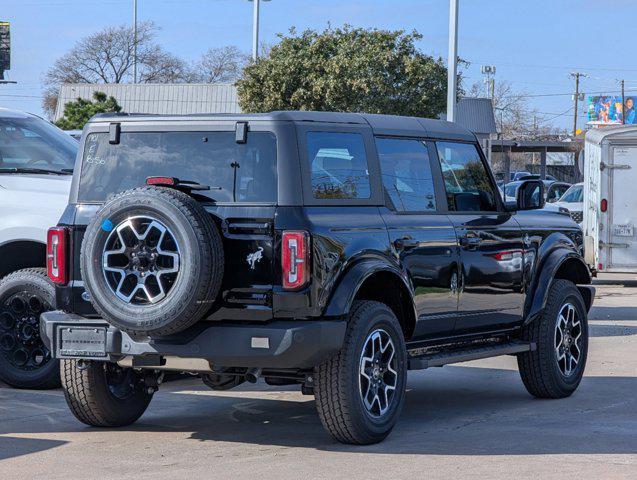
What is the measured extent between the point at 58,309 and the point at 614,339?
25.4ft

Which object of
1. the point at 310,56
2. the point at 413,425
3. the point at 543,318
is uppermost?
the point at 310,56

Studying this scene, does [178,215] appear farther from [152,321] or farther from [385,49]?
[385,49]

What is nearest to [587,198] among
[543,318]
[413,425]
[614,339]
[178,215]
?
[614,339]

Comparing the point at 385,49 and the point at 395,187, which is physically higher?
the point at 385,49

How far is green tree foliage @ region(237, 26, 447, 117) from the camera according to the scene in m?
36.6

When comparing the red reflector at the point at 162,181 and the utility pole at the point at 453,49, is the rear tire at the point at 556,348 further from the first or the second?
the utility pole at the point at 453,49

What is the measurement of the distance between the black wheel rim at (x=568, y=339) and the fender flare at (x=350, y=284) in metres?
2.56

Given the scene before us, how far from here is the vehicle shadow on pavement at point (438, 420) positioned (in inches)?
309

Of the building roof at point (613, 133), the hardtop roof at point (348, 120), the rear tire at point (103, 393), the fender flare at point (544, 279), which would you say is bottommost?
the rear tire at point (103, 393)

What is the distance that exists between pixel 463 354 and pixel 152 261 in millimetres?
2650

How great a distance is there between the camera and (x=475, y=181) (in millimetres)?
9398

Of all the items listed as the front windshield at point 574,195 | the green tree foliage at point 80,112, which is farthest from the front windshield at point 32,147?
the green tree foliage at point 80,112

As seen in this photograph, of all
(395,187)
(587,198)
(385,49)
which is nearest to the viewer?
(395,187)

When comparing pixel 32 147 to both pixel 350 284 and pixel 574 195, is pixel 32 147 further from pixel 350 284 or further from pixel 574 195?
pixel 574 195
